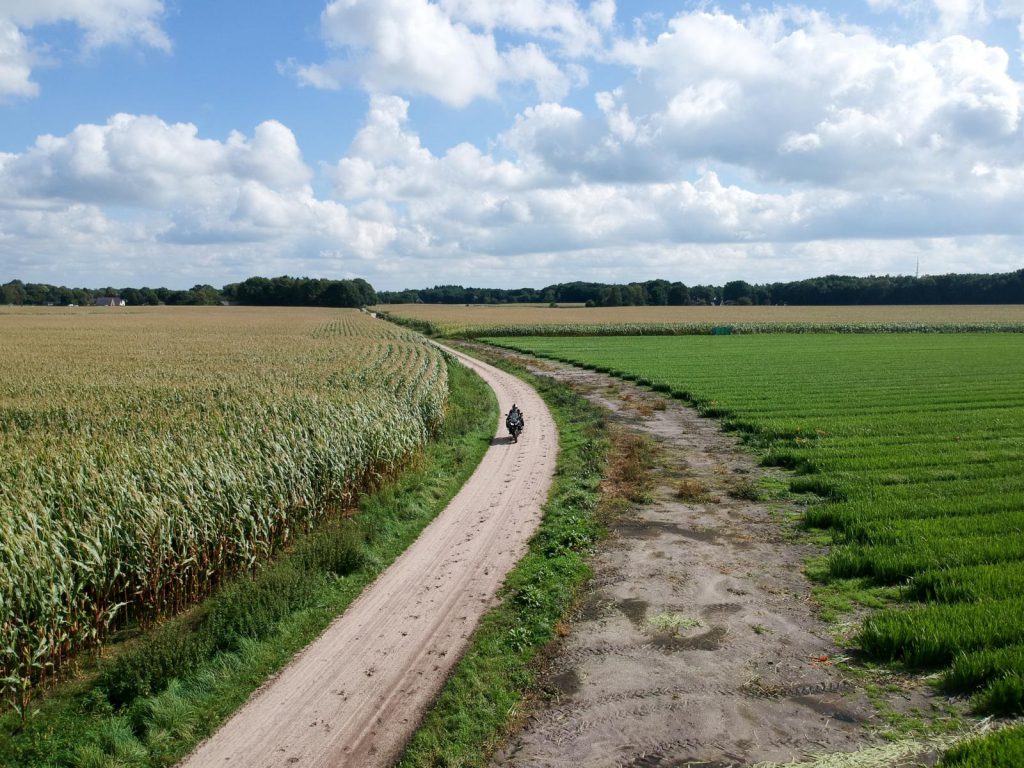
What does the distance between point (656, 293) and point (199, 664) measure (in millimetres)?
176789

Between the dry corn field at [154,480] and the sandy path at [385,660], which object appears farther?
the dry corn field at [154,480]

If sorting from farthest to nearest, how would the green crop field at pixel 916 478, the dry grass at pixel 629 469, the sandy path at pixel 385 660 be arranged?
the dry grass at pixel 629 469
the green crop field at pixel 916 478
the sandy path at pixel 385 660

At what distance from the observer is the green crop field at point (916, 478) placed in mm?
8188

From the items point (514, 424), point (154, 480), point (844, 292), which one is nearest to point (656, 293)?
point (844, 292)

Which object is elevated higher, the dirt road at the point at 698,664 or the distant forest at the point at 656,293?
the distant forest at the point at 656,293

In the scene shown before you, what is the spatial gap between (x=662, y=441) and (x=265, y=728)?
55.9 feet

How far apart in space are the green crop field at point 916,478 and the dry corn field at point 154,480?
10.3 m

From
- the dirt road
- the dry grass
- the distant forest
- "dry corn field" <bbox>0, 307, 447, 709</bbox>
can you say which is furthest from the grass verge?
the distant forest

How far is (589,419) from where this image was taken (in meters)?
27.0

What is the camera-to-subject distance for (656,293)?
584ft

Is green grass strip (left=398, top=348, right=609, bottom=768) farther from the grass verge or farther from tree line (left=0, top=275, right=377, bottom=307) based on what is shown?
tree line (left=0, top=275, right=377, bottom=307)

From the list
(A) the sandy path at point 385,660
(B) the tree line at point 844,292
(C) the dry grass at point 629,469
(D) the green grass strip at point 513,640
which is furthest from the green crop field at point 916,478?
(B) the tree line at point 844,292

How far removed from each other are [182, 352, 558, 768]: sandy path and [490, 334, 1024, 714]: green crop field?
570 cm

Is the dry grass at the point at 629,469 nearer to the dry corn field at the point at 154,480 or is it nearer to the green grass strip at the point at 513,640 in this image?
the green grass strip at the point at 513,640
